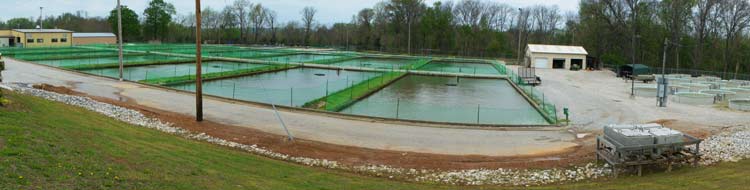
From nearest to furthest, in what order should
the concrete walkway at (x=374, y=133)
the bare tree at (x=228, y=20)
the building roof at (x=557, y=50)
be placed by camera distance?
the concrete walkway at (x=374, y=133) → the building roof at (x=557, y=50) → the bare tree at (x=228, y=20)

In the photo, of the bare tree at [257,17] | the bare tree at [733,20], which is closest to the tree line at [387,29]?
the bare tree at [257,17]

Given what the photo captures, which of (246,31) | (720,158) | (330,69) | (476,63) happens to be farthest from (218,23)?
(720,158)

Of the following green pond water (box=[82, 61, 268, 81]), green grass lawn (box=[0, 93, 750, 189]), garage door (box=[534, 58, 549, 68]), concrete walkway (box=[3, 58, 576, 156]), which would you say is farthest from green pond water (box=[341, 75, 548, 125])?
green pond water (box=[82, 61, 268, 81])

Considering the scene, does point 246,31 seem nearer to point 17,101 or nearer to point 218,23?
point 218,23

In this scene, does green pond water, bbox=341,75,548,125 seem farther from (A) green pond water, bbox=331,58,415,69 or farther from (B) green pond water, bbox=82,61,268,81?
(B) green pond water, bbox=82,61,268,81

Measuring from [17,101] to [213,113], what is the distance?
370 inches

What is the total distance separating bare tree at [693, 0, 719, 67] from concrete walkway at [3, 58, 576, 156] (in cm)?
5501

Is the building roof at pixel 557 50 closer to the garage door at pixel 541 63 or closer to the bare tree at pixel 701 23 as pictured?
the garage door at pixel 541 63

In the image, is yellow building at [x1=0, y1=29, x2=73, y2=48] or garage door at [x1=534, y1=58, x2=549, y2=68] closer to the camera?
garage door at [x1=534, y1=58, x2=549, y2=68]

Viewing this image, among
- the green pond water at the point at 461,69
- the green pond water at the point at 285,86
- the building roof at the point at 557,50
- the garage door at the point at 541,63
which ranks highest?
the building roof at the point at 557,50

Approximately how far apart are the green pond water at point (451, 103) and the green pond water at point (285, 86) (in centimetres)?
352

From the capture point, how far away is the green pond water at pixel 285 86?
32.6m

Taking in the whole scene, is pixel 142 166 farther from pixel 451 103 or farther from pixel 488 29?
pixel 488 29

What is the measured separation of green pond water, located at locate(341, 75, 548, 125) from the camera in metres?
28.0
